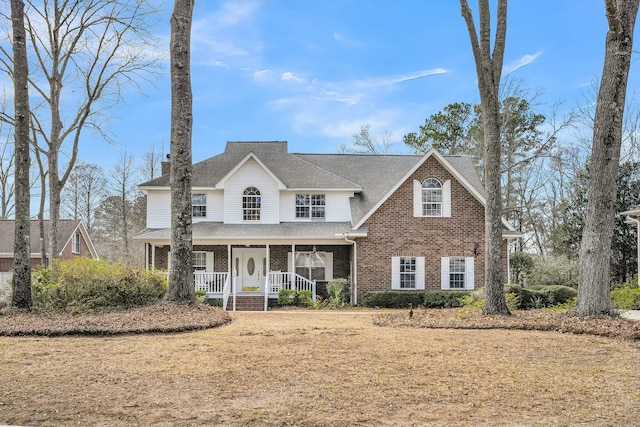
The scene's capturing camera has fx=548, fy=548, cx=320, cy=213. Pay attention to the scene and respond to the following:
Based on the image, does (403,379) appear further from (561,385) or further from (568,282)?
(568,282)

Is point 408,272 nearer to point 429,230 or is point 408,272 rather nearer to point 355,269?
point 429,230

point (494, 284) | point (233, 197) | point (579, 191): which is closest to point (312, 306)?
point (233, 197)

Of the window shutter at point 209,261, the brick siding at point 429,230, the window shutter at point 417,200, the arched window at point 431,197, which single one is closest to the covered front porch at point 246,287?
the window shutter at point 209,261

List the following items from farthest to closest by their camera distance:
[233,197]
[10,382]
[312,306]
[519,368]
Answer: [233,197], [312,306], [519,368], [10,382]

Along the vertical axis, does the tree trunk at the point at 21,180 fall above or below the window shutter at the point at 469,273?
above

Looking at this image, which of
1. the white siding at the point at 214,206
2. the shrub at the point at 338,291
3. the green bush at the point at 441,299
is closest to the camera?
the green bush at the point at 441,299

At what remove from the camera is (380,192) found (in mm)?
23562

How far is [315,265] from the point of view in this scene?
74.3 feet

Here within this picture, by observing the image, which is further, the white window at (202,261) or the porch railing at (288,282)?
the white window at (202,261)

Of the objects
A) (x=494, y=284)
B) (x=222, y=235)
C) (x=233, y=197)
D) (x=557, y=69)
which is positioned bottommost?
(x=494, y=284)

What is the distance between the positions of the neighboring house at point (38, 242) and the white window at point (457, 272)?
20.3 metres

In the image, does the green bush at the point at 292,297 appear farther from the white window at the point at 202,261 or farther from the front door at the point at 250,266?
the white window at the point at 202,261

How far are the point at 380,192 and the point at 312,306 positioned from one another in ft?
20.2

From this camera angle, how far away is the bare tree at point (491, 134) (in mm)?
12891
